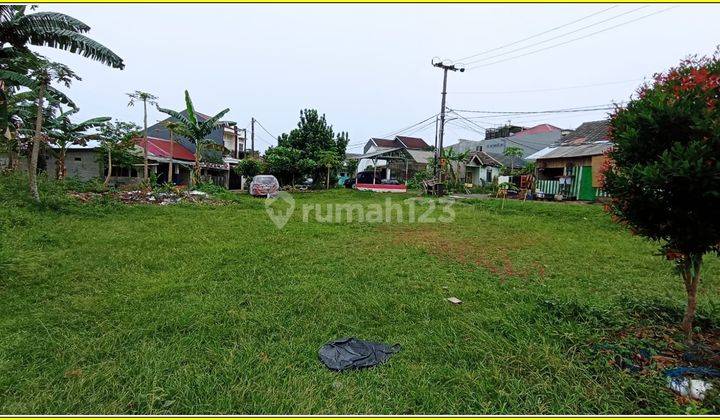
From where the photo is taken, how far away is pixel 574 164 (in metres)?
15.4

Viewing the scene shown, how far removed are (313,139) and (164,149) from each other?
1031cm

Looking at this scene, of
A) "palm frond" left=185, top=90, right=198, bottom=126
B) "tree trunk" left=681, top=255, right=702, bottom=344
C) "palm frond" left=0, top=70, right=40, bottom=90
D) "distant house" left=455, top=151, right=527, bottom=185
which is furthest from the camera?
"distant house" left=455, top=151, right=527, bottom=185

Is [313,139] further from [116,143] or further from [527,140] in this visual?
[527,140]

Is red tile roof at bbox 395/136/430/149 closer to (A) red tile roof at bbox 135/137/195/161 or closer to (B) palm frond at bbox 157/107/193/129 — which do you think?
(A) red tile roof at bbox 135/137/195/161

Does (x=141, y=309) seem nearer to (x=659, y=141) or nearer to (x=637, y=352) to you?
(x=637, y=352)

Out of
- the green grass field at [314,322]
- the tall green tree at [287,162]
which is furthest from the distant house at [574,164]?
the tall green tree at [287,162]

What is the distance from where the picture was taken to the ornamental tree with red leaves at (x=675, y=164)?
240cm

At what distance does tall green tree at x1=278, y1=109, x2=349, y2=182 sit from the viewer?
24547 millimetres

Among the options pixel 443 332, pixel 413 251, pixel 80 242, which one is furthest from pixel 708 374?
pixel 80 242

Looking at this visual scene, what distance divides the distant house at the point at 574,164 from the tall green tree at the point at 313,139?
13.0m

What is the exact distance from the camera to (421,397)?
2389 mm

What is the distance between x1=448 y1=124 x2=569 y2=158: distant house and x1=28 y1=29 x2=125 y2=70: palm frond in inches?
1186

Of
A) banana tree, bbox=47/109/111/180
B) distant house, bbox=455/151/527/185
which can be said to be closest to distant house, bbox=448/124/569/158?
distant house, bbox=455/151/527/185

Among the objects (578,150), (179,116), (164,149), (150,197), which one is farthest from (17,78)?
(164,149)
